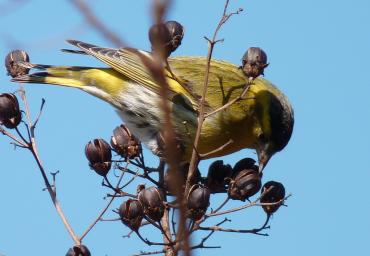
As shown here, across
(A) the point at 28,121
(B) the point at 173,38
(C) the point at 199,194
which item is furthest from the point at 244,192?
(A) the point at 28,121

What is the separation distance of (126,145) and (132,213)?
76 centimetres

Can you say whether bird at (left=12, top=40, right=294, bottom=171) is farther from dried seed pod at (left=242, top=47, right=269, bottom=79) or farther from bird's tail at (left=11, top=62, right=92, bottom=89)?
dried seed pod at (left=242, top=47, right=269, bottom=79)

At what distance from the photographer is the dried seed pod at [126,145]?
12.7 feet

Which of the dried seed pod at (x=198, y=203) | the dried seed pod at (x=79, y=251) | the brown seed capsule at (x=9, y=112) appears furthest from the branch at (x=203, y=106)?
A: the brown seed capsule at (x=9, y=112)

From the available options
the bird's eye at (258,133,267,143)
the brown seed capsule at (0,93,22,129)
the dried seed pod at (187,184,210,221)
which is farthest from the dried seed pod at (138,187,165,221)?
the bird's eye at (258,133,267,143)

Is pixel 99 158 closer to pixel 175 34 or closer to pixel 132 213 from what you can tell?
pixel 132 213

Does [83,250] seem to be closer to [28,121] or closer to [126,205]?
[126,205]

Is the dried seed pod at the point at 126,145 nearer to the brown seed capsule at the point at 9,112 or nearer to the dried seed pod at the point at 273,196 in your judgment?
the brown seed capsule at the point at 9,112

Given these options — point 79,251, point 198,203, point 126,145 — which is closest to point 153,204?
point 198,203

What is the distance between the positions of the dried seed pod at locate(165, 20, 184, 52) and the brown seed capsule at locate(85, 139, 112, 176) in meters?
0.74

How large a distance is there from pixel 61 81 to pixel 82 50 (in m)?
0.34

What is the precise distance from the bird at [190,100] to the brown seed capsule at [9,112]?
1.14 metres

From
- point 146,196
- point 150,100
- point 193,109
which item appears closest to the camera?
point 146,196

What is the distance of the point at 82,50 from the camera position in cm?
544
